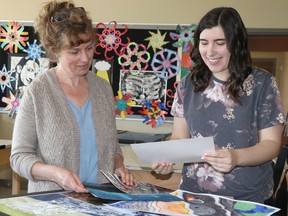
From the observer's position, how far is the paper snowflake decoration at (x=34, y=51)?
397 centimetres

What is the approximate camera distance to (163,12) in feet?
12.1

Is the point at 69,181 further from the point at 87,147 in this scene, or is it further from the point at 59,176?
the point at 87,147

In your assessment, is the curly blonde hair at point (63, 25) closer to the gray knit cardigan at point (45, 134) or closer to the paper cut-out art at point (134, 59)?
the gray knit cardigan at point (45, 134)

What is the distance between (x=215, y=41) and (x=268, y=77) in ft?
0.73

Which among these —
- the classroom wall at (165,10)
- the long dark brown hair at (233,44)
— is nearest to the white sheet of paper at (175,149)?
the long dark brown hair at (233,44)

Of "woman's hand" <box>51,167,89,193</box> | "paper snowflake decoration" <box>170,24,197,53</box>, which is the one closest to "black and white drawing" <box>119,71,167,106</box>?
"paper snowflake decoration" <box>170,24,197,53</box>

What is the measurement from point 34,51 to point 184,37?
1.45 meters

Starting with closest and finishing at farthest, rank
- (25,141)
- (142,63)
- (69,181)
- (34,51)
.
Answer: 1. (69,181)
2. (25,141)
3. (142,63)
4. (34,51)

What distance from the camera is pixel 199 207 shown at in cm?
110

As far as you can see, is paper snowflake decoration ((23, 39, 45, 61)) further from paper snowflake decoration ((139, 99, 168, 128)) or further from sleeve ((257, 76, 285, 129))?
sleeve ((257, 76, 285, 129))

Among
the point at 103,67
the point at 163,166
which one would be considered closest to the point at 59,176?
the point at 163,166

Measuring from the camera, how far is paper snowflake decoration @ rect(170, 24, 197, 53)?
362 cm

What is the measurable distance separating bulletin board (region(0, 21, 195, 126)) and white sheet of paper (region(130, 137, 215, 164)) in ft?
7.67

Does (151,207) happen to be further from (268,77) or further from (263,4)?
(263,4)
